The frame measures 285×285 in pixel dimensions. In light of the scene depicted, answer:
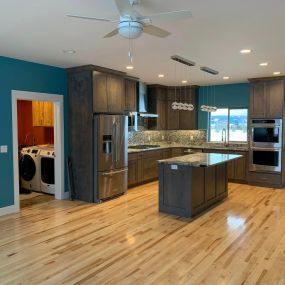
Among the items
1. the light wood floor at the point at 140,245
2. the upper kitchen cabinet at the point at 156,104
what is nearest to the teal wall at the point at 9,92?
the light wood floor at the point at 140,245

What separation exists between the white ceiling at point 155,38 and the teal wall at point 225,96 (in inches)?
77.6

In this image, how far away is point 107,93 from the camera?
573 centimetres

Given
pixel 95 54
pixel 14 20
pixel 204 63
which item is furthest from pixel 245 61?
pixel 14 20

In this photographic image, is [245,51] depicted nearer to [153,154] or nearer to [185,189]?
[185,189]

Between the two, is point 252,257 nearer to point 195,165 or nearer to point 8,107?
point 195,165

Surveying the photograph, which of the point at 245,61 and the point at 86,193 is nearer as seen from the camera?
the point at 245,61

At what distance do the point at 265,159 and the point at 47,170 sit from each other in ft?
16.5

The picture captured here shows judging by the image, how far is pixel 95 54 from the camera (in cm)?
455

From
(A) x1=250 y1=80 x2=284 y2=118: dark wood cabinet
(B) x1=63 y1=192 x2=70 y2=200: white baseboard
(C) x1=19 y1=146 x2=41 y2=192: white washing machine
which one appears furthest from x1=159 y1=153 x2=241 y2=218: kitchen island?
(C) x1=19 y1=146 x2=41 y2=192: white washing machine

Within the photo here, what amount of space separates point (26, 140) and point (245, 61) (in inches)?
217

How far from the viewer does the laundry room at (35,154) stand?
20.0 feet

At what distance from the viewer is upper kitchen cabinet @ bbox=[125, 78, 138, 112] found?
6859 mm

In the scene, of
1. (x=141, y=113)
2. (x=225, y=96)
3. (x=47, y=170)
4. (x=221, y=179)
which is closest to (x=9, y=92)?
(x=47, y=170)

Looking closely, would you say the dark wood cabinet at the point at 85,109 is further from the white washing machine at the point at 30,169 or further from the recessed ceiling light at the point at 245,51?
the recessed ceiling light at the point at 245,51
